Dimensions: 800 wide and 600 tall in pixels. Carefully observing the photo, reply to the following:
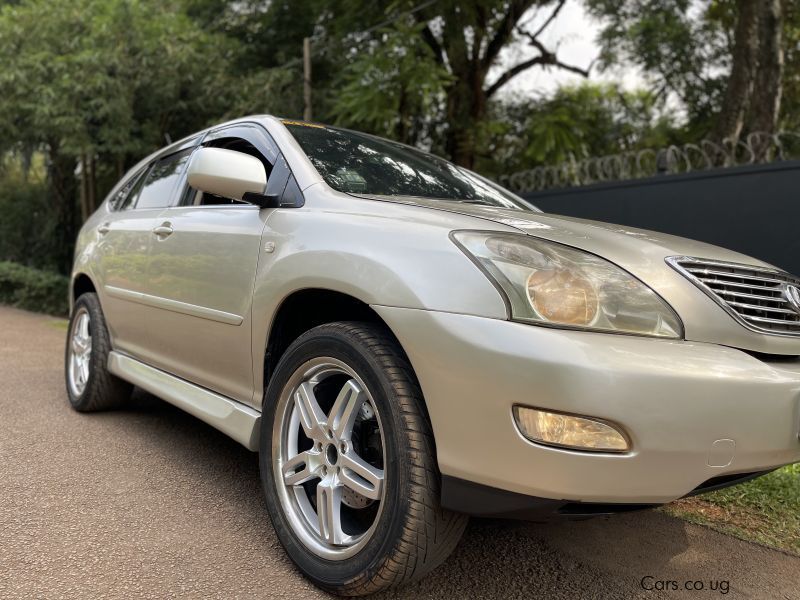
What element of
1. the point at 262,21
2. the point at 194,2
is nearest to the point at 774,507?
the point at 262,21

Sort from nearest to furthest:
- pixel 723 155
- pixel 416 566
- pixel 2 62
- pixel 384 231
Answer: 1. pixel 416 566
2. pixel 384 231
3. pixel 723 155
4. pixel 2 62

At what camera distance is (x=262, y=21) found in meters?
11.6

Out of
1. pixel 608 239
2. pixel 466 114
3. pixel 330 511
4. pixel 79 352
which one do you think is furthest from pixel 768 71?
pixel 330 511

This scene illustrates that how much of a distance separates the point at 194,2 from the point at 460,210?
37.9 ft

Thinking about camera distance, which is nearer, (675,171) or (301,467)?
(301,467)

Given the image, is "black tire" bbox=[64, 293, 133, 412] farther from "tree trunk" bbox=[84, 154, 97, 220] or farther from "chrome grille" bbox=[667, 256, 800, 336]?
"tree trunk" bbox=[84, 154, 97, 220]

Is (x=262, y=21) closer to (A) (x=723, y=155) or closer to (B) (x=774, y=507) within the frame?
(A) (x=723, y=155)

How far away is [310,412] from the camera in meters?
2.22

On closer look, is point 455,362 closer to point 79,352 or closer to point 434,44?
point 79,352

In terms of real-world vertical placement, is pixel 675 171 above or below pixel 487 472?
above

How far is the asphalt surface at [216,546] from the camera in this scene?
2131mm

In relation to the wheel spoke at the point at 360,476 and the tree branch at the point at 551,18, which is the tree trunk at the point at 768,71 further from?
the wheel spoke at the point at 360,476

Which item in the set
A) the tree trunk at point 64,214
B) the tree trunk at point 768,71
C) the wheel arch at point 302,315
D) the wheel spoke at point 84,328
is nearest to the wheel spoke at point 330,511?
the wheel arch at point 302,315

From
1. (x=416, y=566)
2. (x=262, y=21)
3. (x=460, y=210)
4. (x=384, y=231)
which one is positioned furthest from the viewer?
Result: (x=262, y=21)
